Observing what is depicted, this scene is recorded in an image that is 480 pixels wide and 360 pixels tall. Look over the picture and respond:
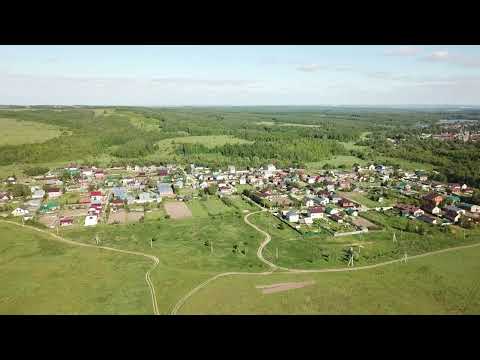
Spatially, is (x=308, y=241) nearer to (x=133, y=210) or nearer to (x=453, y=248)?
(x=453, y=248)

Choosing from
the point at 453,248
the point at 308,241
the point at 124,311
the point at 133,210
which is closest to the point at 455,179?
the point at 453,248

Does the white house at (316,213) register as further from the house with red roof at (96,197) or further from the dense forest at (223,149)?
the dense forest at (223,149)

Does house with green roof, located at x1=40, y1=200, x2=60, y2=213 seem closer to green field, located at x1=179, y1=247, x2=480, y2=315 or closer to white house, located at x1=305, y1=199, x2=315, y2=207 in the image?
green field, located at x1=179, y1=247, x2=480, y2=315

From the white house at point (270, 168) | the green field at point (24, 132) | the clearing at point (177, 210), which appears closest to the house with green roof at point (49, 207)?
the clearing at point (177, 210)

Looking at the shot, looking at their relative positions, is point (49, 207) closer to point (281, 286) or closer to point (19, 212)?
point (19, 212)

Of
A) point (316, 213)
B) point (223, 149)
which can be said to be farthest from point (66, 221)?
point (223, 149)

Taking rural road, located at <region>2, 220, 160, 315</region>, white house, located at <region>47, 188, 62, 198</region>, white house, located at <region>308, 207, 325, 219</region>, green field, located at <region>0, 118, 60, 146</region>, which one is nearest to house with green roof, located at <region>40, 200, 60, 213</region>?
rural road, located at <region>2, 220, 160, 315</region>
